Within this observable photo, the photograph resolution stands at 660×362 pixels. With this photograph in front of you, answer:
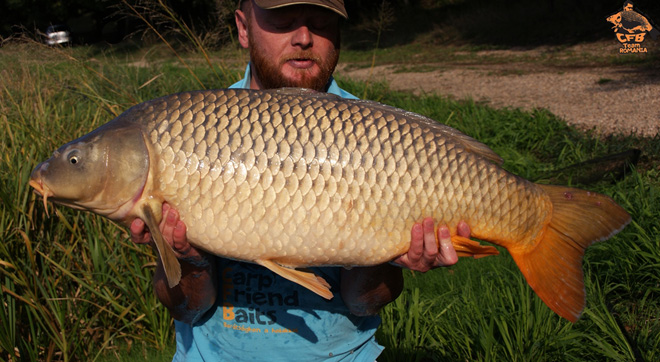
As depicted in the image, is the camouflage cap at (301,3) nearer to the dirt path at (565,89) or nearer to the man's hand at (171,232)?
the man's hand at (171,232)

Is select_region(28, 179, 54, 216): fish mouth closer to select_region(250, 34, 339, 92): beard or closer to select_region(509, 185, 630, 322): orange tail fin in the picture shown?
select_region(250, 34, 339, 92): beard

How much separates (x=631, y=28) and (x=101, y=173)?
37.1 ft

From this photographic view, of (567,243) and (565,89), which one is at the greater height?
(567,243)

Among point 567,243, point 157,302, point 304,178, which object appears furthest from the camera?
point 157,302

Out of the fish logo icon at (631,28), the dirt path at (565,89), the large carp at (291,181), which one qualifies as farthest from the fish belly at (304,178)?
the fish logo icon at (631,28)

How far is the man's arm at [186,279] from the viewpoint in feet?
4.75

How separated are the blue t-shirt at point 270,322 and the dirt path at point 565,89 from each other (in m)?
3.75

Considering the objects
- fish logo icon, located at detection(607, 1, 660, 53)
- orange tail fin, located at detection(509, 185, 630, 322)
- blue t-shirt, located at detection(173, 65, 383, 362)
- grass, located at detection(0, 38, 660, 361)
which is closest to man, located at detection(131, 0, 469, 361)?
blue t-shirt, located at detection(173, 65, 383, 362)

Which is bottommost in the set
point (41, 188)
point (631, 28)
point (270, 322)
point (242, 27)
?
point (631, 28)

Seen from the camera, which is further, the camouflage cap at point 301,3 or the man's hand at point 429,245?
the camouflage cap at point 301,3

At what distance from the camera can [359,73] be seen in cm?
1111

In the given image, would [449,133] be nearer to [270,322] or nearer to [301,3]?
[301,3]

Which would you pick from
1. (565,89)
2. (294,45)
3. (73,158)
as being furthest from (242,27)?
(565,89)

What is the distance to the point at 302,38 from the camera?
1847 mm
